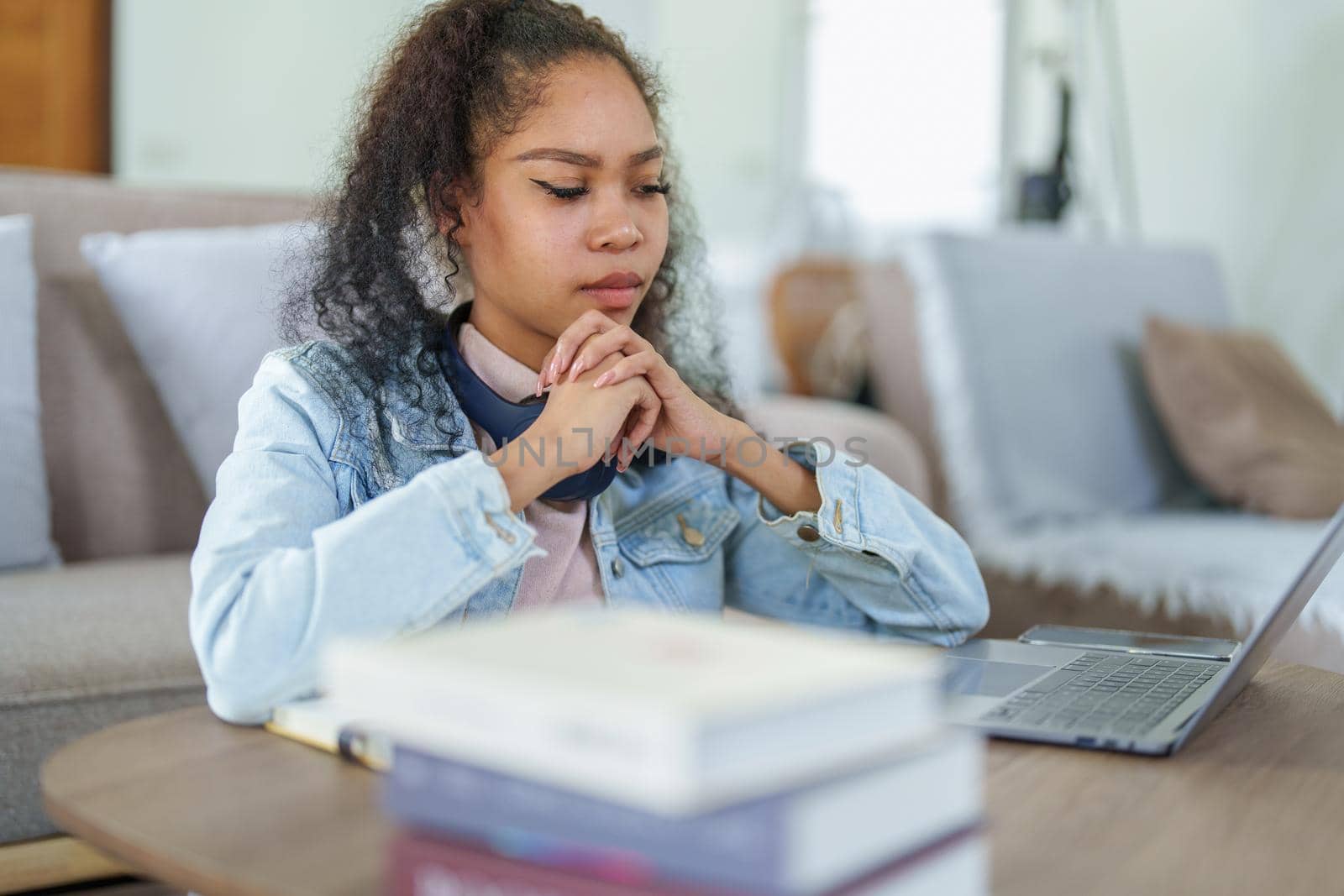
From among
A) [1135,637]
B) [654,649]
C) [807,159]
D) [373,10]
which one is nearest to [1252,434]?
[1135,637]

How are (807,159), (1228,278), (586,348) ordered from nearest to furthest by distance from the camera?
(586,348), (1228,278), (807,159)

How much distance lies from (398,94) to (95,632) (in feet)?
1.96

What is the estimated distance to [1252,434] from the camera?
6.66ft

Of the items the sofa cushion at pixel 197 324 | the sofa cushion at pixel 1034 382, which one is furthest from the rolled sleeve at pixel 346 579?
the sofa cushion at pixel 1034 382

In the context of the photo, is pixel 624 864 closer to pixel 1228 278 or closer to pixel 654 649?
pixel 654 649

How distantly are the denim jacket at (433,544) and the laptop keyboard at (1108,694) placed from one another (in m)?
Result: 0.14

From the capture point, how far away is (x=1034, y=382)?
2113 mm

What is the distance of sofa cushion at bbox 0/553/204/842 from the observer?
46.5 inches

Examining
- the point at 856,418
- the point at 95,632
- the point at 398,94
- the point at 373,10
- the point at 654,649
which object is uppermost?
the point at 373,10

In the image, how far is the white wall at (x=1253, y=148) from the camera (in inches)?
118

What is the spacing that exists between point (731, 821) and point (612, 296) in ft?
2.18

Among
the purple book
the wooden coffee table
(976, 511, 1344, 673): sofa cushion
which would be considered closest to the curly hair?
the wooden coffee table

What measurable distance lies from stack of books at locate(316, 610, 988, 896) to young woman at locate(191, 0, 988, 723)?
1.25ft

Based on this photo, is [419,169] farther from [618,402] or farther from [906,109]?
[906,109]
